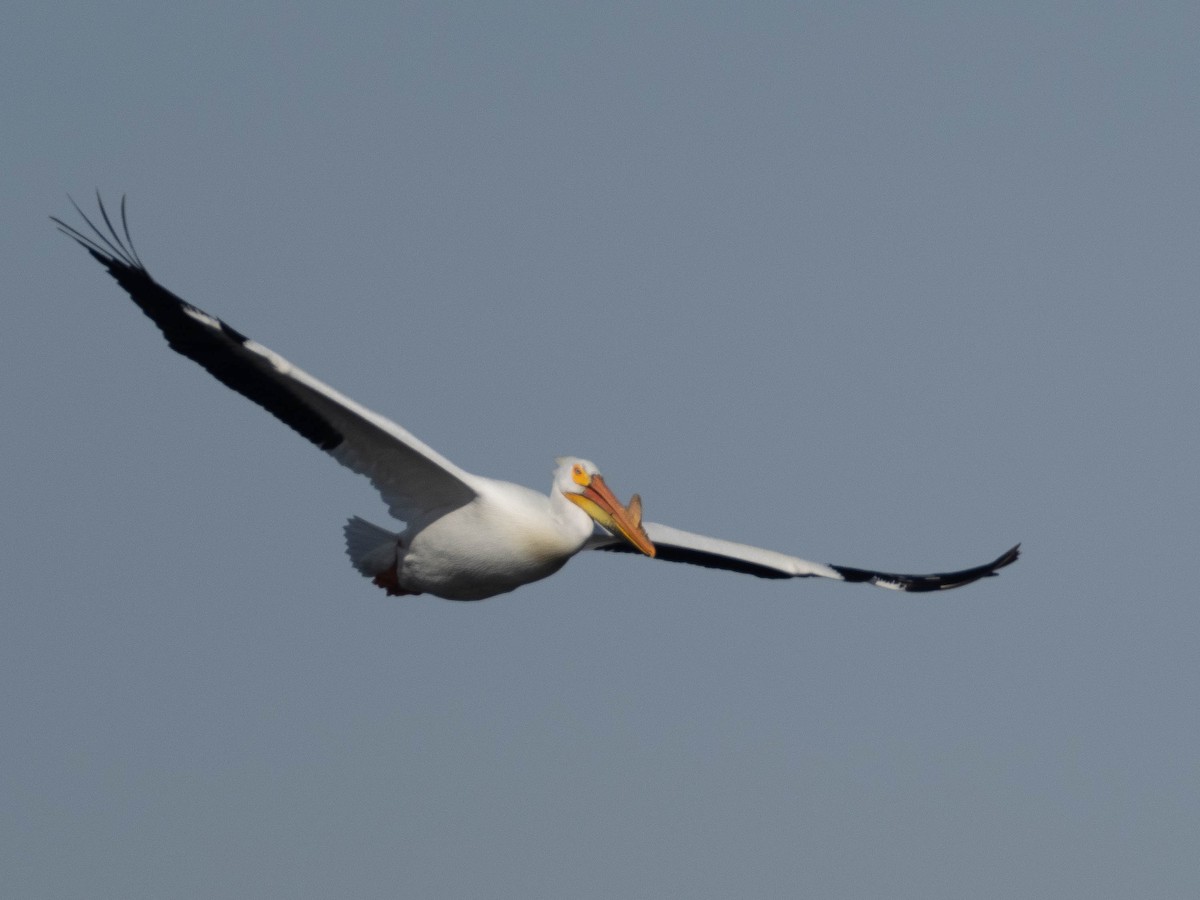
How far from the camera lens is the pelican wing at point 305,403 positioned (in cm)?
1208

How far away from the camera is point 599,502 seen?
1351 cm

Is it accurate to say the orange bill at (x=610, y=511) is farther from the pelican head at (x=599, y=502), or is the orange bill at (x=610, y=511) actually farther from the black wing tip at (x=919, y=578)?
the black wing tip at (x=919, y=578)

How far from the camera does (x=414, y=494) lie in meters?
13.3

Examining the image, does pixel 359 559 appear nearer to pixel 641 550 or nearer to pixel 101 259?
pixel 641 550

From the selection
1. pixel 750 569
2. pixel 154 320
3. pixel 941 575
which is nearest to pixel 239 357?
pixel 154 320

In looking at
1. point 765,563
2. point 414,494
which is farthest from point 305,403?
point 765,563

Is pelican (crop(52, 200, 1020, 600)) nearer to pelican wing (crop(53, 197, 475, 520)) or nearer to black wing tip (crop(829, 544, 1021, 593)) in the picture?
pelican wing (crop(53, 197, 475, 520))

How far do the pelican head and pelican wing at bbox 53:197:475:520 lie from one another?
0.82 metres

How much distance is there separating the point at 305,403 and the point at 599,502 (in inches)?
90.1

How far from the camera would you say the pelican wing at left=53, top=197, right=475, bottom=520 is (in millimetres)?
12078

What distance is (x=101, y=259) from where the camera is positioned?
12109 mm

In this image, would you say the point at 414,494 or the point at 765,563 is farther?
the point at 765,563

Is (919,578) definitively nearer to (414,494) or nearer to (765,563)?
(765,563)

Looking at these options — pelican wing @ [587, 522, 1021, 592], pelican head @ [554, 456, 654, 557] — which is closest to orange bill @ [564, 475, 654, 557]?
pelican head @ [554, 456, 654, 557]
